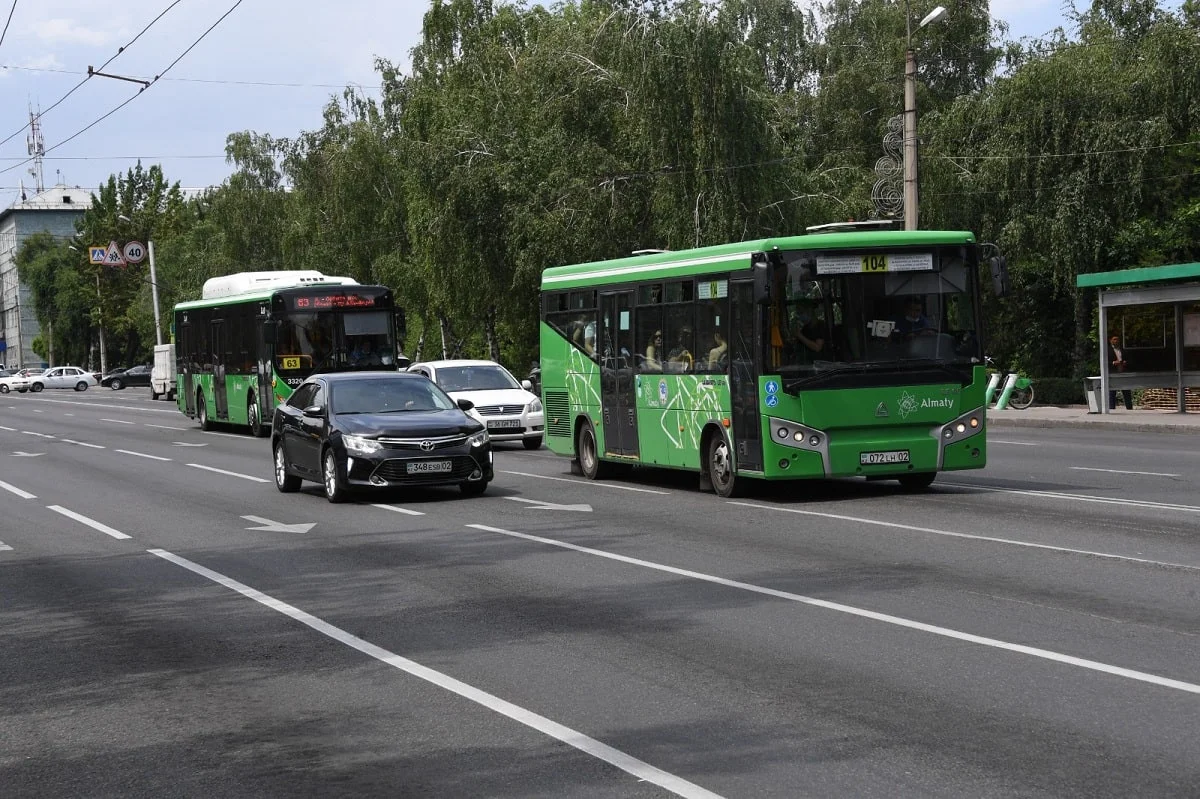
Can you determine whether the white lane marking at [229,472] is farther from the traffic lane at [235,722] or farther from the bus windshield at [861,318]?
the traffic lane at [235,722]

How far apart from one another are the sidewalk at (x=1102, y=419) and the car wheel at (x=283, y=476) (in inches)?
671

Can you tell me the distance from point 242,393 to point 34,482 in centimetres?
1331

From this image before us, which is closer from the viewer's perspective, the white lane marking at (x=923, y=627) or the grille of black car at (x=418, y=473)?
the white lane marking at (x=923, y=627)

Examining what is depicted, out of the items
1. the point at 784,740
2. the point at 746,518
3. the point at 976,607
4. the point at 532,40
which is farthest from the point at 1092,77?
the point at 784,740

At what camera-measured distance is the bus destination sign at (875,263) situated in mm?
17203

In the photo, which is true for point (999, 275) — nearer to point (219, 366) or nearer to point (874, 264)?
point (874, 264)

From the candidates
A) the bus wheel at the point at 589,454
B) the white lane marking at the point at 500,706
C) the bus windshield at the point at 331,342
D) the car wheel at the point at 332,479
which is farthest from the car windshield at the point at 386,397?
the bus windshield at the point at 331,342

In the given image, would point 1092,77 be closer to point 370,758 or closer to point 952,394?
point 952,394

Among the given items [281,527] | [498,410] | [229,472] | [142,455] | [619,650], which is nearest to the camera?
[619,650]

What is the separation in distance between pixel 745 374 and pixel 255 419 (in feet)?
70.6

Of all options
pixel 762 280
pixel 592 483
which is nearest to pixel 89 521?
pixel 592 483

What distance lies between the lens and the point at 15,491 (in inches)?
896

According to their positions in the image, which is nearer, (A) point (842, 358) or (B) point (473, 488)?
(A) point (842, 358)

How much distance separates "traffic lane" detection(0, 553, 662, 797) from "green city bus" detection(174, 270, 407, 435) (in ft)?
76.9
